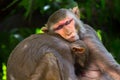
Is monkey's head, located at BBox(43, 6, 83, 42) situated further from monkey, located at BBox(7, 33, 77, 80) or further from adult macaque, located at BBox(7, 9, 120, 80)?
monkey, located at BBox(7, 33, 77, 80)

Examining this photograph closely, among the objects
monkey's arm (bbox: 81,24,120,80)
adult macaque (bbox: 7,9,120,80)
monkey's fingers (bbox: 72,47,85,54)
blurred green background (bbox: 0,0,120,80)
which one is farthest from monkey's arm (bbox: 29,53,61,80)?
blurred green background (bbox: 0,0,120,80)

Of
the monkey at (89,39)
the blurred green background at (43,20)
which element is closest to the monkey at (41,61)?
the monkey at (89,39)

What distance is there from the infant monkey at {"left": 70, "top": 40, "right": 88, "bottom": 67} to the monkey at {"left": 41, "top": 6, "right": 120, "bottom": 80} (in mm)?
28

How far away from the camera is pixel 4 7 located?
108 inches

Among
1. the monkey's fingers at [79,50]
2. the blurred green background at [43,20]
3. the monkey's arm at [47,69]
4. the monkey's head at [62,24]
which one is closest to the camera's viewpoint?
the monkey's arm at [47,69]

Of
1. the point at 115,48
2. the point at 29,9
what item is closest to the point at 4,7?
the point at 29,9

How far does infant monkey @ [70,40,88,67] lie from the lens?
1.94 metres

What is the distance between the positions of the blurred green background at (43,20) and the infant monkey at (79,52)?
2.49ft

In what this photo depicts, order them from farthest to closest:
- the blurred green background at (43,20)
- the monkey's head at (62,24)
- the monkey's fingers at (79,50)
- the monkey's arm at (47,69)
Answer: the blurred green background at (43,20), the monkey's head at (62,24), the monkey's fingers at (79,50), the monkey's arm at (47,69)

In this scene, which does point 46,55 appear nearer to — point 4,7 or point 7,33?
point 4,7

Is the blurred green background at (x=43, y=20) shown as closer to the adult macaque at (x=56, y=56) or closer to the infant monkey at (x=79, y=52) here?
the adult macaque at (x=56, y=56)

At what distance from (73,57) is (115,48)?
3.27 ft

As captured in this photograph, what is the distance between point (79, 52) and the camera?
1945mm

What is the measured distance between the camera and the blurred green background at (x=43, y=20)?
2.79 m
